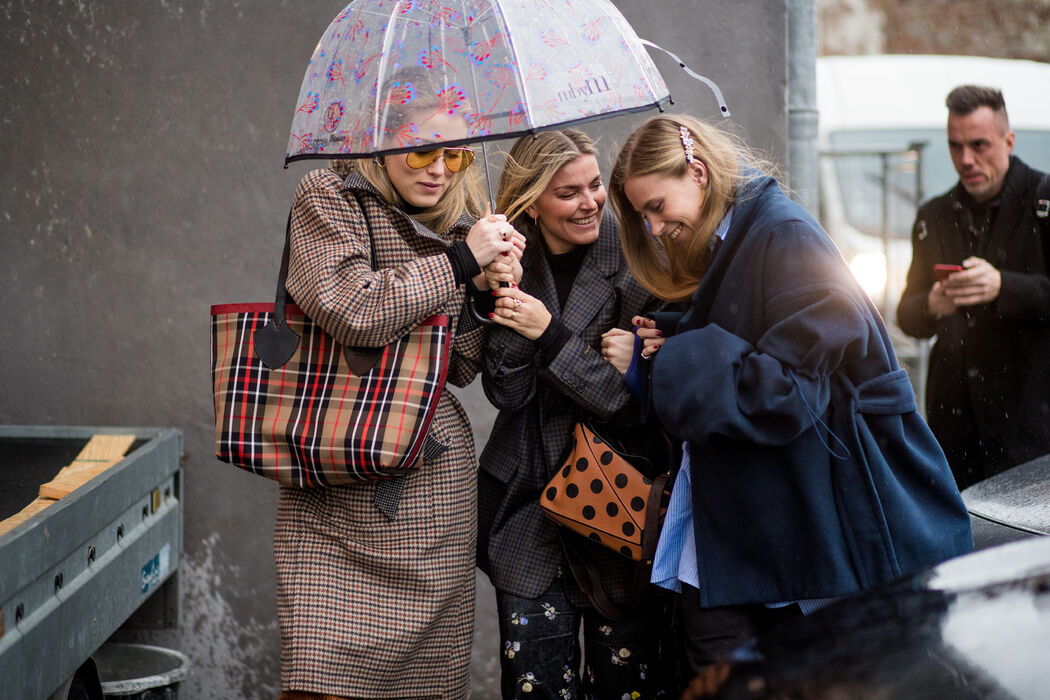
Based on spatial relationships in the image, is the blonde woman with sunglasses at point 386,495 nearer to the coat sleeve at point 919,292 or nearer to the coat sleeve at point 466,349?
the coat sleeve at point 466,349

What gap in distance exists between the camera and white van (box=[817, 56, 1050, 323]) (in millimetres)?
7766

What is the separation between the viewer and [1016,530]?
9.28ft

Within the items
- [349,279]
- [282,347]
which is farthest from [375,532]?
[349,279]

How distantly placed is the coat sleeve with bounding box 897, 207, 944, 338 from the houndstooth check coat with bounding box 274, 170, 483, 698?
221 centimetres

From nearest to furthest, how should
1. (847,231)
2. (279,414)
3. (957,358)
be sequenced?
(279,414), (957,358), (847,231)

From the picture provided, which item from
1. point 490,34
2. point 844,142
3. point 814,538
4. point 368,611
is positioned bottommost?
point 368,611

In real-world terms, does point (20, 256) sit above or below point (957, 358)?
above

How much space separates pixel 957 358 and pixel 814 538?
224 cm

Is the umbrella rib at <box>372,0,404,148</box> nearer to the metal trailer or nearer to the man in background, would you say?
the metal trailer

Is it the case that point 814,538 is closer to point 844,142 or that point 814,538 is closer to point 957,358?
point 957,358

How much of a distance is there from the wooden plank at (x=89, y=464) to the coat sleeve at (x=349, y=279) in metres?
0.92

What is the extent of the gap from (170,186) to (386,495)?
184 centimetres

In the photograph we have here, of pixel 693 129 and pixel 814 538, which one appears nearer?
pixel 814 538

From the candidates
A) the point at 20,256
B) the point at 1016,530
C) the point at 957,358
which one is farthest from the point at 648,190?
the point at 20,256
